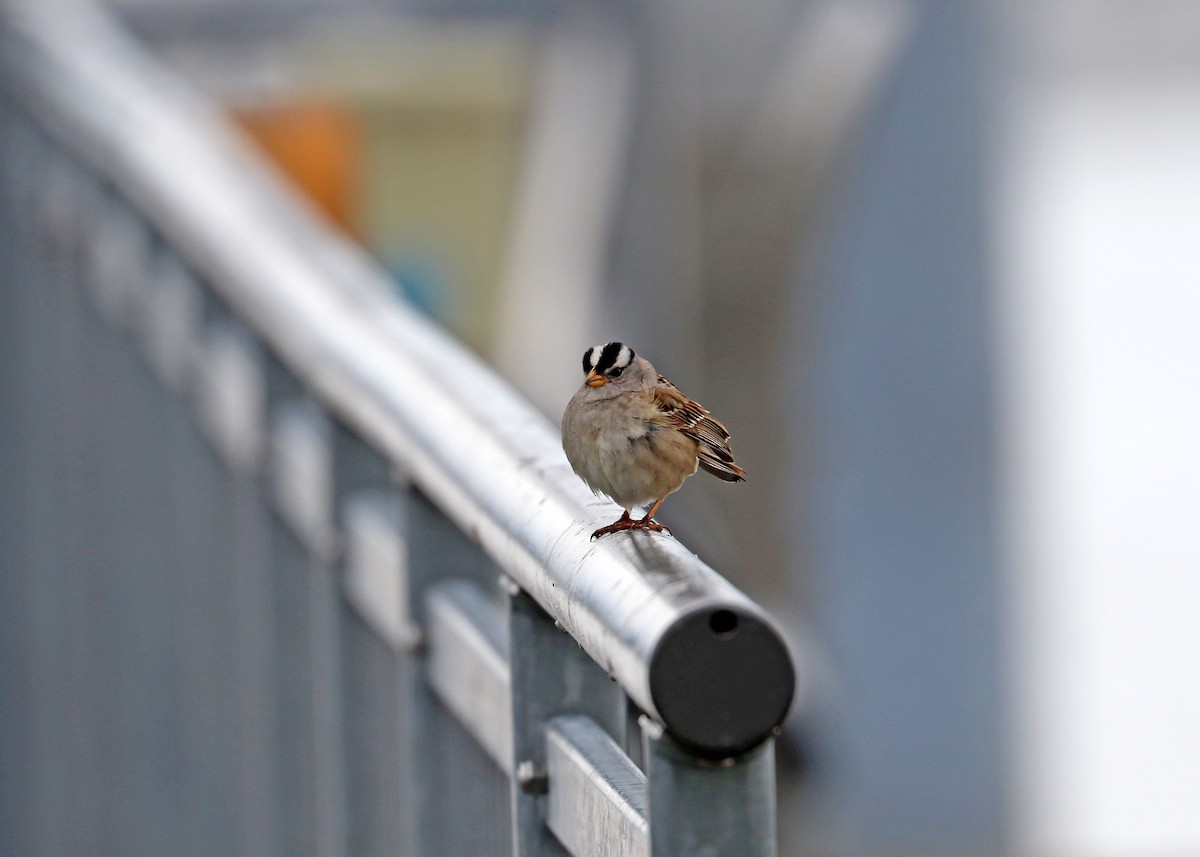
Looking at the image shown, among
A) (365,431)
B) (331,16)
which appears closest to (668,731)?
(365,431)

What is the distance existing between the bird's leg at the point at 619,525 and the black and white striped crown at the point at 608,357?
527 mm

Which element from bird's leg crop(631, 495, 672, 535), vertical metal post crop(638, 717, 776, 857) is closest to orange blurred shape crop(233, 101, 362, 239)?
bird's leg crop(631, 495, 672, 535)

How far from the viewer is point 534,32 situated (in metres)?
8.79

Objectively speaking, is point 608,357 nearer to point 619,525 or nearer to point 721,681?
point 619,525

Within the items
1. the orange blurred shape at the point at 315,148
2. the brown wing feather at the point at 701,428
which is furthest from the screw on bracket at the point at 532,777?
the orange blurred shape at the point at 315,148

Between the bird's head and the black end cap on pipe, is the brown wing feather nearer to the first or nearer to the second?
the bird's head

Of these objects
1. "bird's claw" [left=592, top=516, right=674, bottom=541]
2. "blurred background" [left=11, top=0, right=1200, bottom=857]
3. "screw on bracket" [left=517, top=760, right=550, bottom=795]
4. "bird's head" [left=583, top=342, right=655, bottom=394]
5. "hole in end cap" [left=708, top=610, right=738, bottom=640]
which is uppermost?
"blurred background" [left=11, top=0, right=1200, bottom=857]

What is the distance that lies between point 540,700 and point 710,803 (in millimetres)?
439

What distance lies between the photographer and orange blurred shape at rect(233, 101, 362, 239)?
8203 mm

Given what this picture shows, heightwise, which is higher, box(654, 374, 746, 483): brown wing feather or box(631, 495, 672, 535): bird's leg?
box(654, 374, 746, 483): brown wing feather

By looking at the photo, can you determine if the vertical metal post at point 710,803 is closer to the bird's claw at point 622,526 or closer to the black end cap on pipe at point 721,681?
the black end cap on pipe at point 721,681

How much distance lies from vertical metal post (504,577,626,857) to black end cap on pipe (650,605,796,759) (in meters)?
0.45

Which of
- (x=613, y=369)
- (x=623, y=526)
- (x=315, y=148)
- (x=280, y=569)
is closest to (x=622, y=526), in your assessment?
(x=623, y=526)

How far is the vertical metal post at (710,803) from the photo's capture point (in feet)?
3.98
